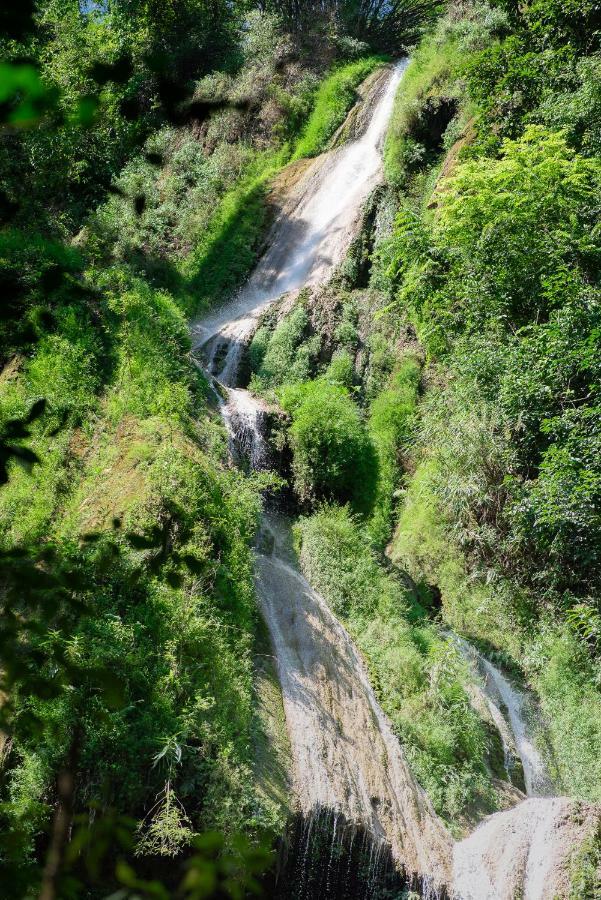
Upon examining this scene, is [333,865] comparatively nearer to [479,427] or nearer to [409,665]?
[409,665]

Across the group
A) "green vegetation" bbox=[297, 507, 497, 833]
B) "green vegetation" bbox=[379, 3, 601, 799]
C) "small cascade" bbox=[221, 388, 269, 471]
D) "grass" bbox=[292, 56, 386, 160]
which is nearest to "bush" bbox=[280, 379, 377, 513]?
"small cascade" bbox=[221, 388, 269, 471]

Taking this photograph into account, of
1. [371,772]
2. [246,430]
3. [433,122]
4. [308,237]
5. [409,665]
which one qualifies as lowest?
[409,665]

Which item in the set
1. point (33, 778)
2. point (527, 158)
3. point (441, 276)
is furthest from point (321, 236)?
point (33, 778)

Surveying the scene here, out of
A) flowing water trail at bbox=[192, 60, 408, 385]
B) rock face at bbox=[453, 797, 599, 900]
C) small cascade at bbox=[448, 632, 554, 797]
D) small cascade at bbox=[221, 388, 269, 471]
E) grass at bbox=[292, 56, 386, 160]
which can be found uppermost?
grass at bbox=[292, 56, 386, 160]

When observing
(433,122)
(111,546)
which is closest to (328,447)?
(433,122)

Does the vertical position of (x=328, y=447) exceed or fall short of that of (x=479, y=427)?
it exceeds it

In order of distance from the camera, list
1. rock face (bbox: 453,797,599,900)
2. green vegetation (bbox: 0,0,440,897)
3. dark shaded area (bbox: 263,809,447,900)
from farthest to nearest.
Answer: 1. rock face (bbox: 453,797,599,900)
2. dark shaded area (bbox: 263,809,447,900)
3. green vegetation (bbox: 0,0,440,897)

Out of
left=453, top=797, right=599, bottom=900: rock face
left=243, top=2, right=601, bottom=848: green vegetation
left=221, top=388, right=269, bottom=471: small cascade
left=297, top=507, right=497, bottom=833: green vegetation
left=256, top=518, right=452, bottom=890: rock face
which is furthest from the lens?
left=221, top=388, right=269, bottom=471: small cascade

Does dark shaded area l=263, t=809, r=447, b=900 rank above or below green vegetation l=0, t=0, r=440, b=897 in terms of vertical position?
below

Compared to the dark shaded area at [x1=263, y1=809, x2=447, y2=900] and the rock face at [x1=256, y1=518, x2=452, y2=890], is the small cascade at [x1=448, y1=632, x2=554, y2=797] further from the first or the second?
the dark shaded area at [x1=263, y1=809, x2=447, y2=900]
